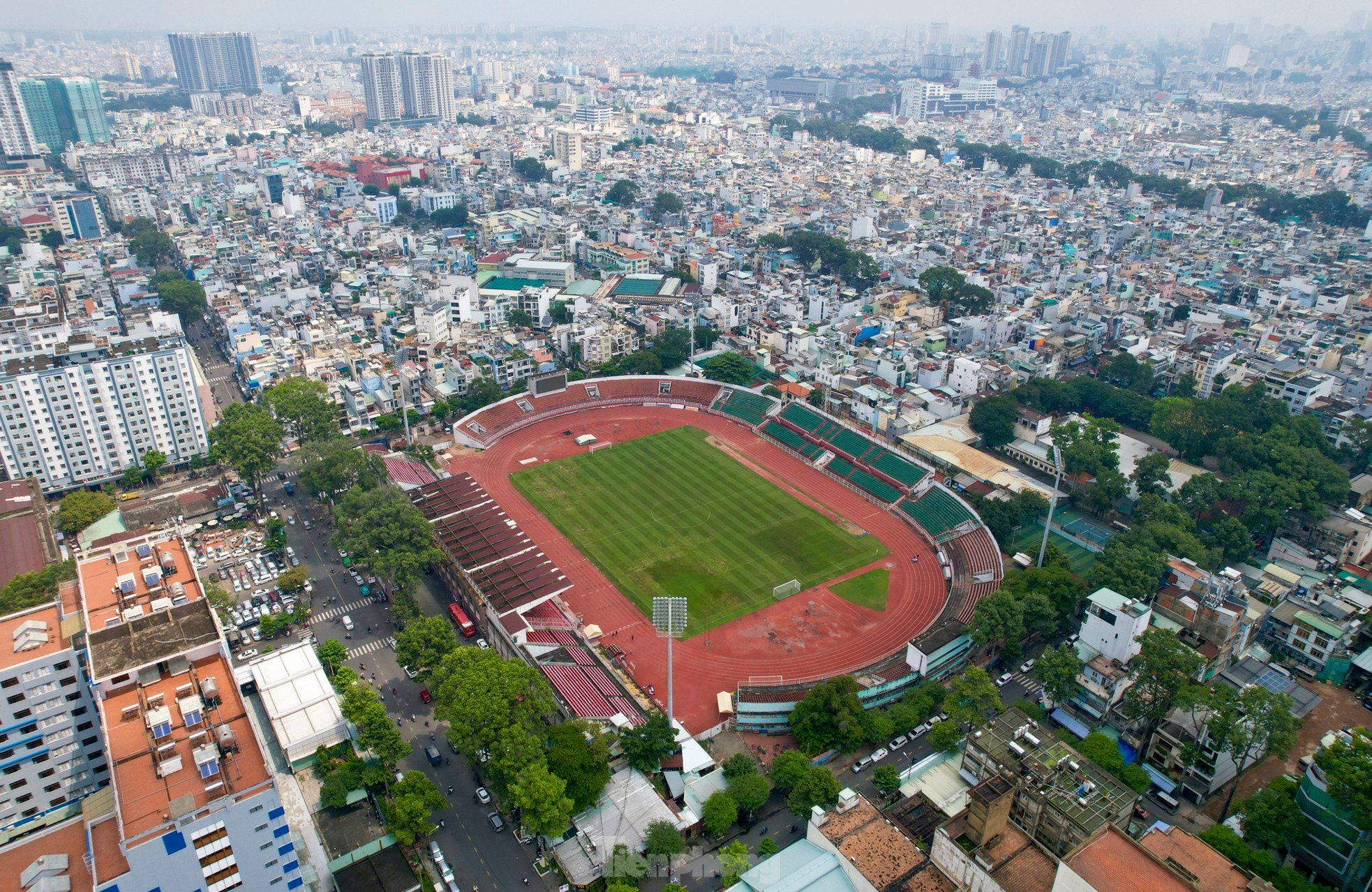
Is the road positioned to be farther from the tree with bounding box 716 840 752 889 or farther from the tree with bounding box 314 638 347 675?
the tree with bounding box 716 840 752 889

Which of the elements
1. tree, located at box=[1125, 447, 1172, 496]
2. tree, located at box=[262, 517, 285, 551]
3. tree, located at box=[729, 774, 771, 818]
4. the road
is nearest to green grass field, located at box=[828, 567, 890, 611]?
tree, located at box=[729, 774, 771, 818]

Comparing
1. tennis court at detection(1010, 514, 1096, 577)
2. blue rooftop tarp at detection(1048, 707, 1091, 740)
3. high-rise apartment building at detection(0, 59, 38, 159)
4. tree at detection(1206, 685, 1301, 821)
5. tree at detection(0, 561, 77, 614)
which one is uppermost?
high-rise apartment building at detection(0, 59, 38, 159)

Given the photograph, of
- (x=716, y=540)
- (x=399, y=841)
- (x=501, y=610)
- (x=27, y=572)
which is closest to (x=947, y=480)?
(x=716, y=540)

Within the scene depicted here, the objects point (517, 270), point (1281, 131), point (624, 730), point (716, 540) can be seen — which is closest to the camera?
point (624, 730)

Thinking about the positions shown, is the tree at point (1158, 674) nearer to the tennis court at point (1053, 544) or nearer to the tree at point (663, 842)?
the tennis court at point (1053, 544)

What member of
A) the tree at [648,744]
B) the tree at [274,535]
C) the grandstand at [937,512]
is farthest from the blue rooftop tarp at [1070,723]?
the tree at [274,535]

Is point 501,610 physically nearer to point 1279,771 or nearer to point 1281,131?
point 1279,771
